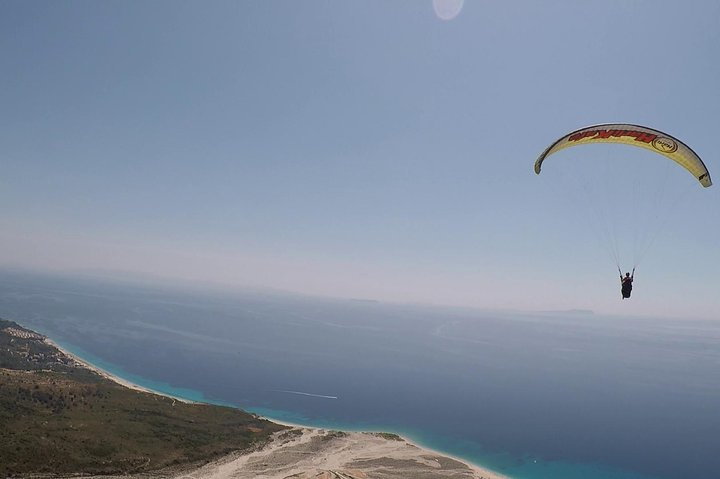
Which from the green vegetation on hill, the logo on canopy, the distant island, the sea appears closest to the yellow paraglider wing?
the logo on canopy

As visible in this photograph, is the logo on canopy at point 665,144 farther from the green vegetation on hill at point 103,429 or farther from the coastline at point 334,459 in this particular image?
the green vegetation on hill at point 103,429

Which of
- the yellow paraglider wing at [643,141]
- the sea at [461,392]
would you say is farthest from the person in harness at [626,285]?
the sea at [461,392]

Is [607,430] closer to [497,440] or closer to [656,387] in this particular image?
[497,440]

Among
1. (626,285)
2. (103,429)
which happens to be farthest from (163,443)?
(626,285)

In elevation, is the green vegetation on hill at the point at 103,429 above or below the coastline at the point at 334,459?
above

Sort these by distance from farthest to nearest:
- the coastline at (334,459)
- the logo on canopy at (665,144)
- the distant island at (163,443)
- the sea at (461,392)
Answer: the sea at (461,392)
the coastline at (334,459)
the distant island at (163,443)
the logo on canopy at (665,144)

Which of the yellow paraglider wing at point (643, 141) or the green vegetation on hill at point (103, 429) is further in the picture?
the green vegetation on hill at point (103, 429)
